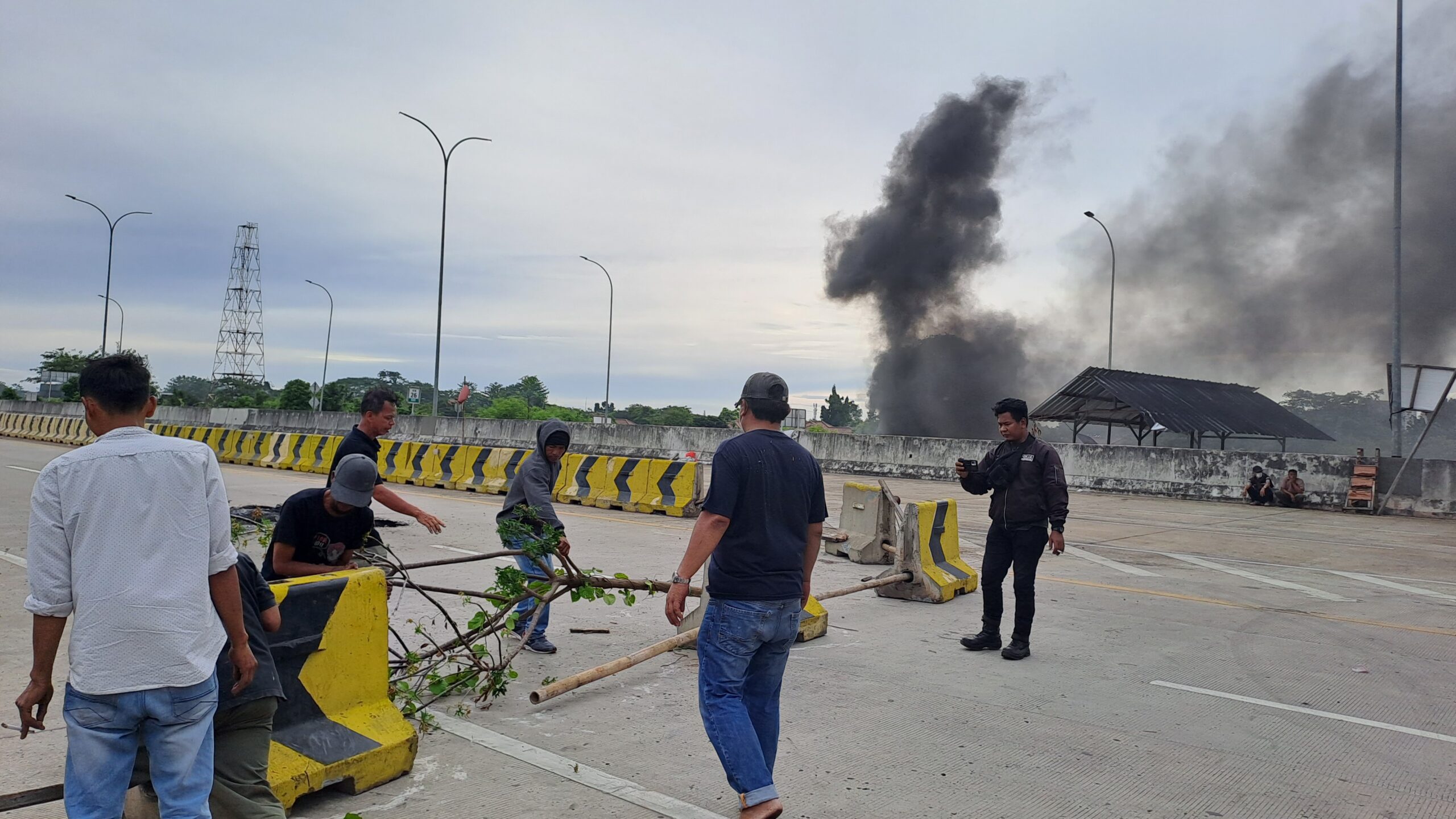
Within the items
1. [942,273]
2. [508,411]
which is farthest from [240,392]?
[942,273]

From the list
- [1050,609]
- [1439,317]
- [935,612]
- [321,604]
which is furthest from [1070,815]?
[1439,317]

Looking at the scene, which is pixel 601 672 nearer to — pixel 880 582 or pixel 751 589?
pixel 751 589

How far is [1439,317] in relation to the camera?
31.1 m

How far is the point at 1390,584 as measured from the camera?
992cm

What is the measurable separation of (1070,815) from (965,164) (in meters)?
47.1

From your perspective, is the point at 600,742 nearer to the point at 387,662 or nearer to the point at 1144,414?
the point at 387,662

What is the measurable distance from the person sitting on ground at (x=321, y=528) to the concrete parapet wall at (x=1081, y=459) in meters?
19.6

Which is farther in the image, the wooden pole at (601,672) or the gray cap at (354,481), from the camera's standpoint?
the wooden pole at (601,672)

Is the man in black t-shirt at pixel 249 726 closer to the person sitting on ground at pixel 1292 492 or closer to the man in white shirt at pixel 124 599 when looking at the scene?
the man in white shirt at pixel 124 599

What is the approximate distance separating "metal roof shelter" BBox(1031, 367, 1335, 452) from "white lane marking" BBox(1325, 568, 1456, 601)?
1518 centimetres

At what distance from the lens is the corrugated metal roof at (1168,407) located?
2656 centimetres

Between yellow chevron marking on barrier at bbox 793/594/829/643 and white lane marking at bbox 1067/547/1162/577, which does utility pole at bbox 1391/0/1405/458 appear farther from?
yellow chevron marking on barrier at bbox 793/594/829/643

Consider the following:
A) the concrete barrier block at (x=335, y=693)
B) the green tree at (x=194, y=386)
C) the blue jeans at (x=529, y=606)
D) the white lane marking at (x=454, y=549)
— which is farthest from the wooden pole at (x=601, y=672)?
the green tree at (x=194, y=386)

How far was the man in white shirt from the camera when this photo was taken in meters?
2.41
